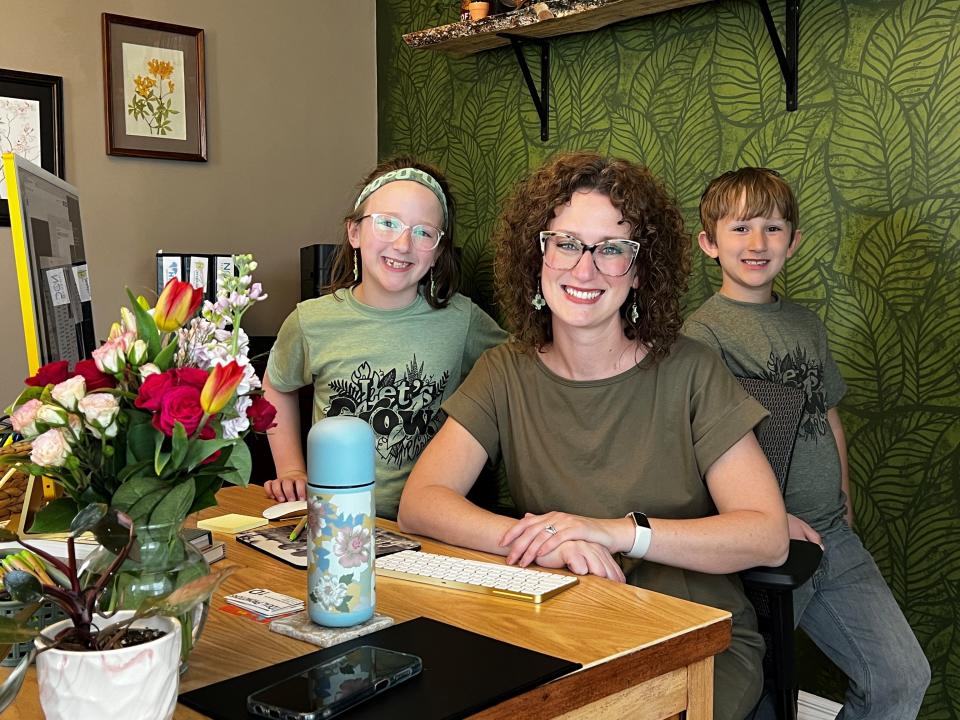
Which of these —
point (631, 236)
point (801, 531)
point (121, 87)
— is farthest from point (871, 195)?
point (121, 87)

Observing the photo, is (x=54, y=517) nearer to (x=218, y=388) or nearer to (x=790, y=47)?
(x=218, y=388)

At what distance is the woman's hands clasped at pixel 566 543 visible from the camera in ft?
4.69

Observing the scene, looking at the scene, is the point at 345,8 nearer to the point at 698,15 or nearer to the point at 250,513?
the point at 698,15

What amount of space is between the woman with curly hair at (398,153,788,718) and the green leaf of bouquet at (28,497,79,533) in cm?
73

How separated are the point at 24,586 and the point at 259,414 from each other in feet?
0.86

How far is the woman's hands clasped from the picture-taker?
143cm

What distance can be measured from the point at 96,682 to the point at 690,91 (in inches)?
100

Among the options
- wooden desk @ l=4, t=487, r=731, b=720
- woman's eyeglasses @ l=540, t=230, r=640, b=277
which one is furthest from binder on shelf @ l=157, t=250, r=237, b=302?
wooden desk @ l=4, t=487, r=731, b=720

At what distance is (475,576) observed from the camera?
137cm

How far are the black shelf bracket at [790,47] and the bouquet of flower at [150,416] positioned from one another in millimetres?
2086

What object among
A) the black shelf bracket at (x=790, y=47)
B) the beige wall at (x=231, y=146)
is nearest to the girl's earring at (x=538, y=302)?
the black shelf bracket at (x=790, y=47)

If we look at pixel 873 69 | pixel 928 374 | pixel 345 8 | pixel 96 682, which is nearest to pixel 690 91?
pixel 873 69

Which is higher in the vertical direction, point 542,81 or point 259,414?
point 542,81

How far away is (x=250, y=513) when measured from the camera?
1.82 metres
